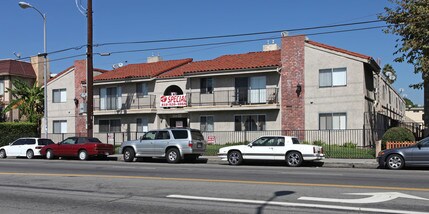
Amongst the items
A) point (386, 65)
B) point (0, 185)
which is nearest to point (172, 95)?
point (0, 185)

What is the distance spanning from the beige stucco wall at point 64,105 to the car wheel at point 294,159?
78.7ft

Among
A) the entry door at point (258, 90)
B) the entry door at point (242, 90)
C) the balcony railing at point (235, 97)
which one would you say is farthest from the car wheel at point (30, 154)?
the entry door at point (258, 90)

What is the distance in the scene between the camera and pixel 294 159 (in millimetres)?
20281

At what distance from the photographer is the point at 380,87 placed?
120ft

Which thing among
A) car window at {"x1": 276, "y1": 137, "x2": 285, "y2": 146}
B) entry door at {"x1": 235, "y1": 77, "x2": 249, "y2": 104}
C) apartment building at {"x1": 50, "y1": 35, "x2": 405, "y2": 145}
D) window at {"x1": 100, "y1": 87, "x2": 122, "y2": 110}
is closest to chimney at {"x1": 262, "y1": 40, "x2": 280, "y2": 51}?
apartment building at {"x1": 50, "y1": 35, "x2": 405, "y2": 145}

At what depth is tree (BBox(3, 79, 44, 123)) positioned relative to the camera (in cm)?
4227

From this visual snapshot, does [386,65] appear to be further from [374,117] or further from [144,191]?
[144,191]

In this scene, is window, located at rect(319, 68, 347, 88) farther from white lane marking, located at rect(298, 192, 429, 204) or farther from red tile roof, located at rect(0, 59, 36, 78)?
red tile roof, located at rect(0, 59, 36, 78)

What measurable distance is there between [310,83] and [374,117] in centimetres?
544

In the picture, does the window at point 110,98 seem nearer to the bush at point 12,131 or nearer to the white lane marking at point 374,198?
the bush at point 12,131

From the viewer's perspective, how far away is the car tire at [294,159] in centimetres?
2017

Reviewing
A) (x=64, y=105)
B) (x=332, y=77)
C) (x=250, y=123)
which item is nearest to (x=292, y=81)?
(x=332, y=77)

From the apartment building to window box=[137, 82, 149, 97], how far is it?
0.25ft

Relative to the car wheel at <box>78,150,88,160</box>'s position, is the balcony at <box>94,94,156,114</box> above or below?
above
